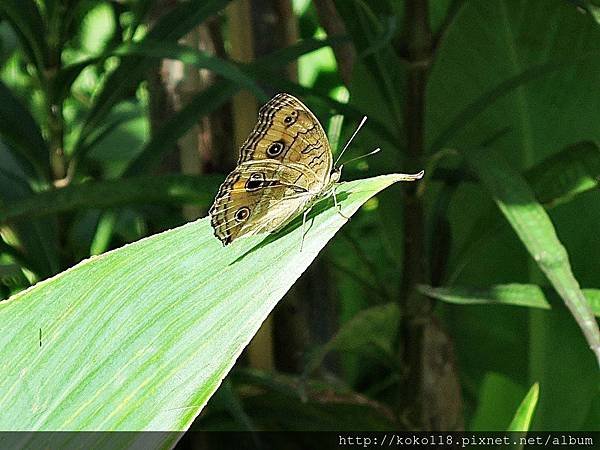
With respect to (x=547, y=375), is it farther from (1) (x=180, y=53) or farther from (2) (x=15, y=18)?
(2) (x=15, y=18)

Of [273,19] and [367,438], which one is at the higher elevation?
[273,19]

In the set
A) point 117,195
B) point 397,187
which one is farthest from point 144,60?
point 397,187

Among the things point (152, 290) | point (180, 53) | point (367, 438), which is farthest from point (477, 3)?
point (152, 290)

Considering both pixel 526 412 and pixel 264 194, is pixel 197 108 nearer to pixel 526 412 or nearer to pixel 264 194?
pixel 264 194

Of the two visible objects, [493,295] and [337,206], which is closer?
[337,206]

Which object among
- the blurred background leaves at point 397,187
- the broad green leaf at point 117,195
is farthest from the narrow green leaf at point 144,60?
the broad green leaf at point 117,195

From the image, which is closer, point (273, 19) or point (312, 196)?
point (312, 196)
